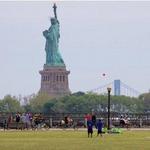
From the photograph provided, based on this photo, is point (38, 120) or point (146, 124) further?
point (146, 124)

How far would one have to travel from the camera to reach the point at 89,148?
42094 mm

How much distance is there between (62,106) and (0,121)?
10541 centimetres

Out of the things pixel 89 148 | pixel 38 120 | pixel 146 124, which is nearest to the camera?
pixel 89 148

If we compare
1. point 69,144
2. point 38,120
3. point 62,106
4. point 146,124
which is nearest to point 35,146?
point 69,144

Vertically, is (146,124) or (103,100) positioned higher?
(103,100)

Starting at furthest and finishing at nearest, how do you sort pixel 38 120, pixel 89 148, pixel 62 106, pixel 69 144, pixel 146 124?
pixel 62 106, pixel 146 124, pixel 38 120, pixel 69 144, pixel 89 148

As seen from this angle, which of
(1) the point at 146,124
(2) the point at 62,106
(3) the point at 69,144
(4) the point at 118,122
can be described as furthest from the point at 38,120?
(2) the point at 62,106

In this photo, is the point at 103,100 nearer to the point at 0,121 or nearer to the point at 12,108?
the point at 12,108

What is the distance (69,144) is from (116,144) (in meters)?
2.26

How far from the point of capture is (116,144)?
1812 inches

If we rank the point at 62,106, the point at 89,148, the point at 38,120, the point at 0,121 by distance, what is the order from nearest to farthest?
1. the point at 89,148
2. the point at 38,120
3. the point at 0,121
4. the point at 62,106

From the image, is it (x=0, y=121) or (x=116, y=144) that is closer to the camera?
(x=116, y=144)

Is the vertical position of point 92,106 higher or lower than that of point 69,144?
higher

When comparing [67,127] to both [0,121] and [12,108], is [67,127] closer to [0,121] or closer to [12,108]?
[0,121]
